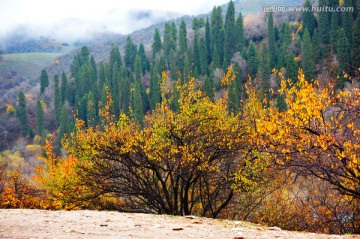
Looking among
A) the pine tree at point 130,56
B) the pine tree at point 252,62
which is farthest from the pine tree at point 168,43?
the pine tree at point 252,62

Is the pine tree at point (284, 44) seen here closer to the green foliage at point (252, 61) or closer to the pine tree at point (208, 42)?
the green foliage at point (252, 61)

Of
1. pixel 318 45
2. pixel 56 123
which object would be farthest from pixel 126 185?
pixel 56 123

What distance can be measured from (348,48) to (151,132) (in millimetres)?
64317

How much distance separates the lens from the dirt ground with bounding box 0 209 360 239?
1024 centimetres

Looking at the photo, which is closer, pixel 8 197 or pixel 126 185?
pixel 126 185

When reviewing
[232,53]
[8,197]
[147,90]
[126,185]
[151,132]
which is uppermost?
[232,53]

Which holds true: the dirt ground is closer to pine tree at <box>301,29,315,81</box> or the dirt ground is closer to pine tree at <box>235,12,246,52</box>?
pine tree at <box>301,29,315,81</box>

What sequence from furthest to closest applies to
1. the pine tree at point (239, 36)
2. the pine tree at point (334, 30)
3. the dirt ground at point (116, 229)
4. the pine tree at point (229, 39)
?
the pine tree at point (239, 36), the pine tree at point (229, 39), the pine tree at point (334, 30), the dirt ground at point (116, 229)

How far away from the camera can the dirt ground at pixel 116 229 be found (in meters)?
10.2

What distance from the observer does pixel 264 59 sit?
279ft

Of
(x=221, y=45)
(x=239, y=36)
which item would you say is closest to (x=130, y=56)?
(x=221, y=45)

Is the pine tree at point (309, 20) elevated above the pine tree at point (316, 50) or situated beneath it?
elevated above

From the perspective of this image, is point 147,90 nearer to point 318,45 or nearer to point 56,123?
point 56,123

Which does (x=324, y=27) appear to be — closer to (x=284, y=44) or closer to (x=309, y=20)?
(x=309, y=20)
